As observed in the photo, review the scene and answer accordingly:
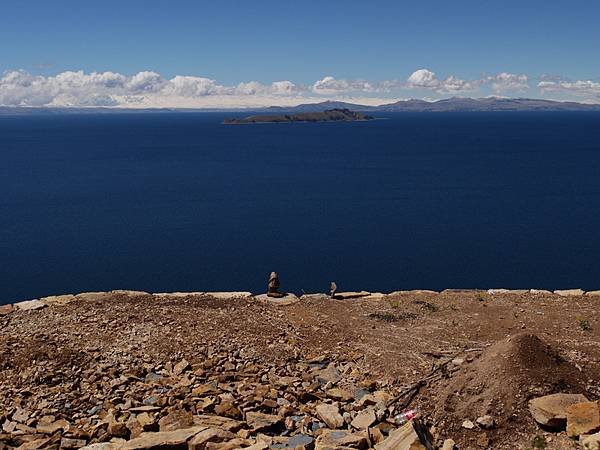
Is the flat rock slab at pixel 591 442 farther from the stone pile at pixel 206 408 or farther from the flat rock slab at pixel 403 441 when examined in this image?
the stone pile at pixel 206 408

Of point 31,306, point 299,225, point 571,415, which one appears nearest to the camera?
point 571,415

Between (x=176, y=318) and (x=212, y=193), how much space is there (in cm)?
7016

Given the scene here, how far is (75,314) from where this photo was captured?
2297cm

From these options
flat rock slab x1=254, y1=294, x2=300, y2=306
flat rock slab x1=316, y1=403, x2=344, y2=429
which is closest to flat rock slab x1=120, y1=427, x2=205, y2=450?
flat rock slab x1=316, y1=403, x2=344, y2=429

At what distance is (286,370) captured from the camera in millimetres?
18984

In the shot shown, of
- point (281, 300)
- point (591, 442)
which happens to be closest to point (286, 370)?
point (281, 300)

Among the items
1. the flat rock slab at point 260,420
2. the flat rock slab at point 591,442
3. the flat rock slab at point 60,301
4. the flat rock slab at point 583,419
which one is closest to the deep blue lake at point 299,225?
the flat rock slab at point 60,301

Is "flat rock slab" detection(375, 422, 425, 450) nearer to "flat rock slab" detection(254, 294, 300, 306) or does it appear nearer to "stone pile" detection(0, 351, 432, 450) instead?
"stone pile" detection(0, 351, 432, 450)

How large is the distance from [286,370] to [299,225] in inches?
2039

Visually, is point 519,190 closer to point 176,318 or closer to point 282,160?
point 282,160

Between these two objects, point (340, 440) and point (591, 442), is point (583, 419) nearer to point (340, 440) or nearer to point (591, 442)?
point (591, 442)

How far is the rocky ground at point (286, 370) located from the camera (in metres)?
15.0

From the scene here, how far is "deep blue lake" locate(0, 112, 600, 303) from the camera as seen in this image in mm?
52156

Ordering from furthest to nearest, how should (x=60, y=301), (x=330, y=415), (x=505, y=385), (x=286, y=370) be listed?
(x=60, y=301), (x=286, y=370), (x=330, y=415), (x=505, y=385)
